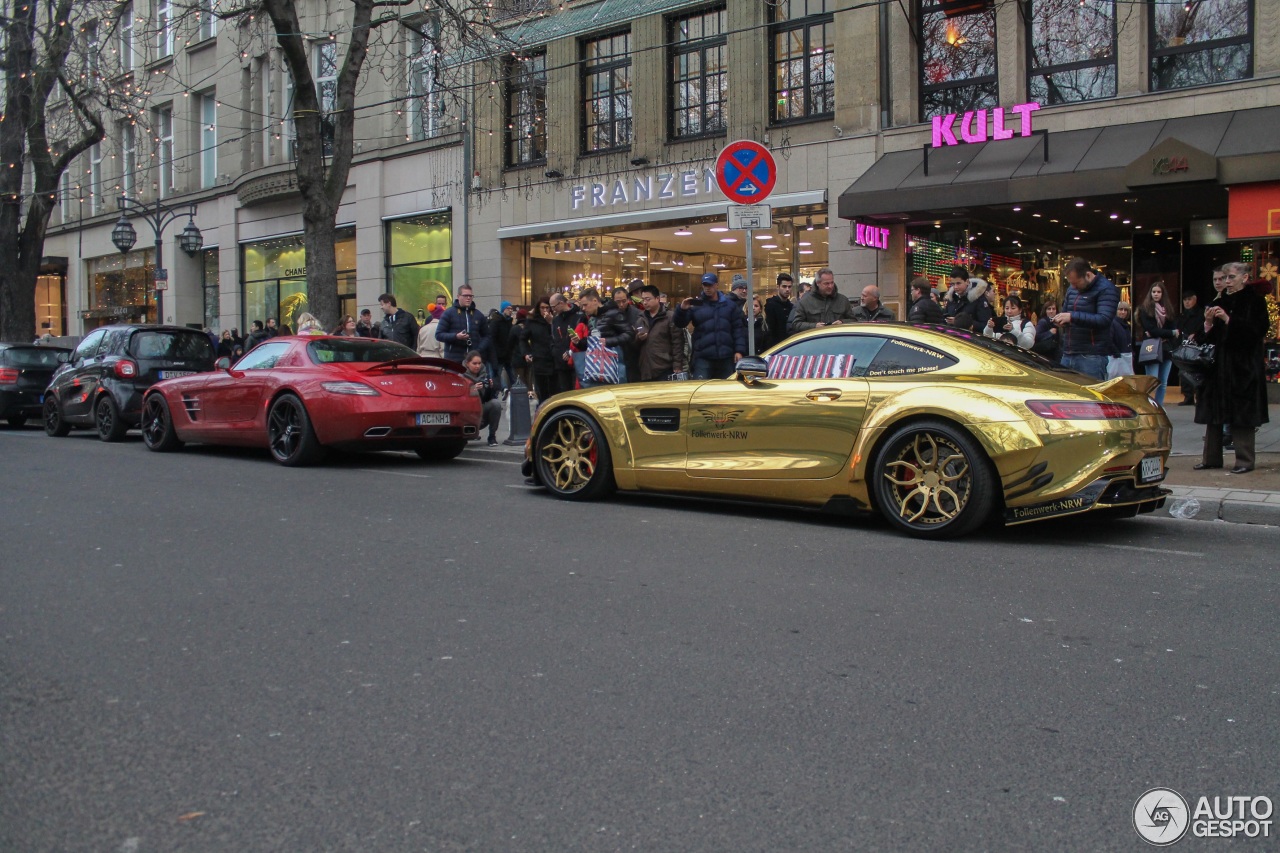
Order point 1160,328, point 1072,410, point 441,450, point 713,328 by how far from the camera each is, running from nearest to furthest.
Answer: point 1072,410 → point 713,328 → point 441,450 → point 1160,328

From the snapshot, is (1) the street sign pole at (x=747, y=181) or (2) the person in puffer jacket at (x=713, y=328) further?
(2) the person in puffer jacket at (x=713, y=328)

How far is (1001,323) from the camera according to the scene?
13133 millimetres

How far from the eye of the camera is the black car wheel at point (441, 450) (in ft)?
37.7

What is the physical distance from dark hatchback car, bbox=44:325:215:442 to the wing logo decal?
8585 millimetres

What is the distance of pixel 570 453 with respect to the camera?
28.5ft

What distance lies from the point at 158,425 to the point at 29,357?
6.48 meters

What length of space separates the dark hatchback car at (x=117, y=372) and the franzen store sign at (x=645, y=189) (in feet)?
27.3

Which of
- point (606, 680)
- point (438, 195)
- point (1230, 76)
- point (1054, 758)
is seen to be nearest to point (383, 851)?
point (606, 680)

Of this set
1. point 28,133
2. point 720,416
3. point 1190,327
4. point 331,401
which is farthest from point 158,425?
point 28,133

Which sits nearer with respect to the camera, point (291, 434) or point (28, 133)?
point (291, 434)

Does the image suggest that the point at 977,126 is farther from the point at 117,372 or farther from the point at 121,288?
the point at 121,288

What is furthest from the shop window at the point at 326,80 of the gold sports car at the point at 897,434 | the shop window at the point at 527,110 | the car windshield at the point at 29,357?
the gold sports car at the point at 897,434

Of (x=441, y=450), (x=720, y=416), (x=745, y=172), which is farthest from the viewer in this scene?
(x=441, y=450)

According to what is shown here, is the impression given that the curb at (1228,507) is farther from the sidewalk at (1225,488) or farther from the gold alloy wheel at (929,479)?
the gold alloy wheel at (929,479)
